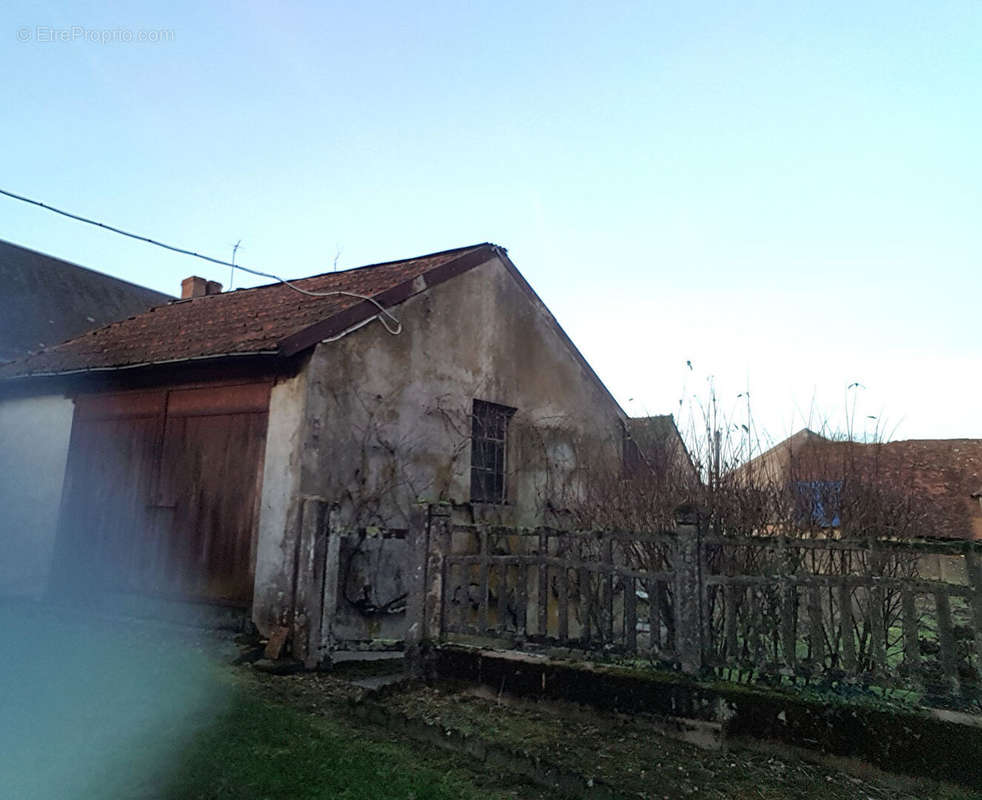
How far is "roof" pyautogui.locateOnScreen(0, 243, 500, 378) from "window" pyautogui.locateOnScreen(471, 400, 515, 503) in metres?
2.26

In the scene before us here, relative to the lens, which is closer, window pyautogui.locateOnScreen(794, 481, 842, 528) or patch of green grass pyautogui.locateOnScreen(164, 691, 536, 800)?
patch of green grass pyautogui.locateOnScreen(164, 691, 536, 800)

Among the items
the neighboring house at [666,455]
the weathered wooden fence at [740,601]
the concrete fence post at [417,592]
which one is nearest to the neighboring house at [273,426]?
the concrete fence post at [417,592]

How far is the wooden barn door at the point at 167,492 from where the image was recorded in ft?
25.4

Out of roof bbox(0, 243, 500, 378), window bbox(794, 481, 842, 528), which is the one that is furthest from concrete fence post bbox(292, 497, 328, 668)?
window bbox(794, 481, 842, 528)

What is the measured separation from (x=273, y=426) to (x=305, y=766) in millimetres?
4368

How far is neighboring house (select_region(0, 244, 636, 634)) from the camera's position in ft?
24.7

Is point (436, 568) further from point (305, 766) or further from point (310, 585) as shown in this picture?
point (305, 766)

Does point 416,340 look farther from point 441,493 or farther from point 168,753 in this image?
point 168,753

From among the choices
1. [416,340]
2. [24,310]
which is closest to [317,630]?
[416,340]

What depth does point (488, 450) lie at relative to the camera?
10305 millimetres

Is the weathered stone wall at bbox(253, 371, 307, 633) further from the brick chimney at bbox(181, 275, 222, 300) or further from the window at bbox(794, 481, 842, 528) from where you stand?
the brick chimney at bbox(181, 275, 222, 300)

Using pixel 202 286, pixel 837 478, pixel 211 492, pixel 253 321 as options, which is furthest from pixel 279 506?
pixel 202 286

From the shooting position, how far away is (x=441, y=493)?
9133 mm

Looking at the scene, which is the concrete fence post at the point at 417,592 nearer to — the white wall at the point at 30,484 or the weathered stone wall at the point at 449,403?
the weathered stone wall at the point at 449,403
